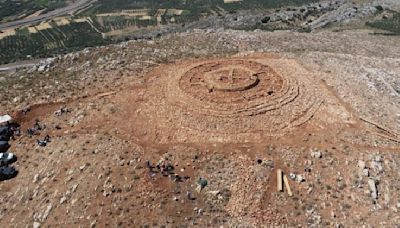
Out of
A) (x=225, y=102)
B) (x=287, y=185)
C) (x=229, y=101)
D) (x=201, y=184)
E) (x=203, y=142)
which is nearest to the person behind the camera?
(x=201, y=184)

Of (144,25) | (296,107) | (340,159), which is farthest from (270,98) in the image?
(144,25)

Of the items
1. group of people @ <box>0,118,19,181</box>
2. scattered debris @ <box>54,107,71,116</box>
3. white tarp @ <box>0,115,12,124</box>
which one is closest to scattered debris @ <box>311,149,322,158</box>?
scattered debris @ <box>54,107,71,116</box>

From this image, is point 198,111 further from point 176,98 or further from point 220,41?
point 220,41

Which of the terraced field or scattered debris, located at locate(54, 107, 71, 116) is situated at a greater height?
scattered debris, located at locate(54, 107, 71, 116)

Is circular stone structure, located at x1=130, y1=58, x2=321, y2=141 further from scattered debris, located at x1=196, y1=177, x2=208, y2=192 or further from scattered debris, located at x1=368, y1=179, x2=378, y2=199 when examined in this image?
scattered debris, located at x1=368, y1=179, x2=378, y2=199

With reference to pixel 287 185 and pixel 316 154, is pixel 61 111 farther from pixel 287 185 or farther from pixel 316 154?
pixel 316 154

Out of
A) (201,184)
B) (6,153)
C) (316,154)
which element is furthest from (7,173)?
(316,154)
